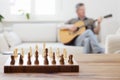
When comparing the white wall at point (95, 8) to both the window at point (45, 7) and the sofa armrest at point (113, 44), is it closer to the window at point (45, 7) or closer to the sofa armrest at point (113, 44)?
the window at point (45, 7)

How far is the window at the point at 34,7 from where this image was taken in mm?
4855

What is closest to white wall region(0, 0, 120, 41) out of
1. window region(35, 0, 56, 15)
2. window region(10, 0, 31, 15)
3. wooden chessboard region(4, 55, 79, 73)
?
window region(35, 0, 56, 15)

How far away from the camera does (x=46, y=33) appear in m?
4.29

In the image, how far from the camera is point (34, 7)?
4.86 meters

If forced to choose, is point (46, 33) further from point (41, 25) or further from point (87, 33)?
point (87, 33)

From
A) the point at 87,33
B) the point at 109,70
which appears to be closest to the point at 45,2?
the point at 87,33

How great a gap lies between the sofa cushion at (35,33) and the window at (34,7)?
0.62m

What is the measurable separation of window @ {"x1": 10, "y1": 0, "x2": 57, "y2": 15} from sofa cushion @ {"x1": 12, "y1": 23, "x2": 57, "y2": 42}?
24.4 inches

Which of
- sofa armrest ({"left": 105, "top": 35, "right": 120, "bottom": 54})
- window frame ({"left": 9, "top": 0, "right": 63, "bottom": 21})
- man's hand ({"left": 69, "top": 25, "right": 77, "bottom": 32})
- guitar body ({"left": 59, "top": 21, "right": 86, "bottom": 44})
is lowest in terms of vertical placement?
sofa armrest ({"left": 105, "top": 35, "right": 120, "bottom": 54})

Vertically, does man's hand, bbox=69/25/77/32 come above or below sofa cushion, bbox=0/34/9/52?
above

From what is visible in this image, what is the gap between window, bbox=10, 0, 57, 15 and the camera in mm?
4855

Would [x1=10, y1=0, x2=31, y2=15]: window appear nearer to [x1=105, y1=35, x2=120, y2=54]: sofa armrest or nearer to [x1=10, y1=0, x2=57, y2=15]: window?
[x1=10, y1=0, x2=57, y2=15]: window

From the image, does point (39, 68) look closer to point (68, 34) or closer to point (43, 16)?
point (68, 34)

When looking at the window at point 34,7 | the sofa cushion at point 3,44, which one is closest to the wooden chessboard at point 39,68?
the sofa cushion at point 3,44
